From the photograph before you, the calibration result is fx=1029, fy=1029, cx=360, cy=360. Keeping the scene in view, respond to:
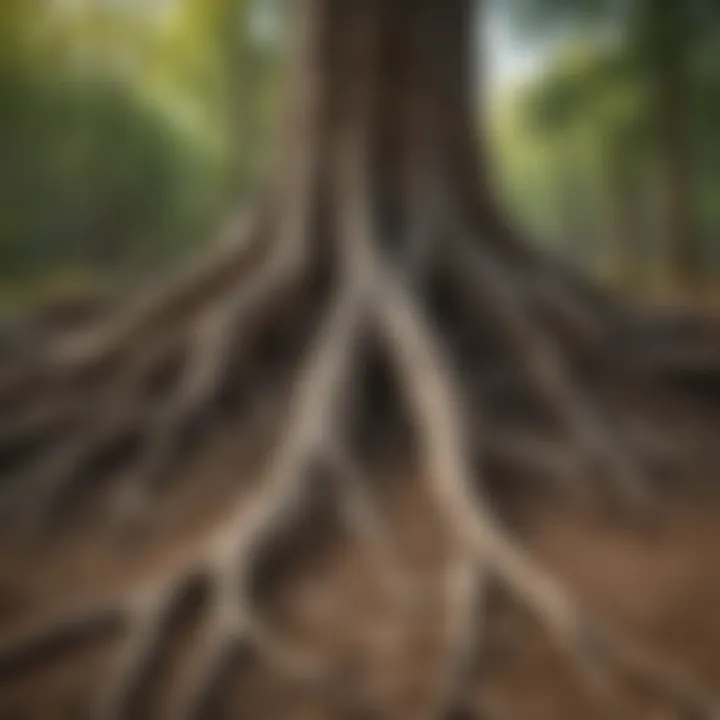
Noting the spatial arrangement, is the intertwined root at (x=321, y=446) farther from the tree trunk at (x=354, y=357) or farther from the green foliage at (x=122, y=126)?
the green foliage at (x=122, y=126)

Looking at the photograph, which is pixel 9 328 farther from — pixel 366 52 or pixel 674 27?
pixel 674 27

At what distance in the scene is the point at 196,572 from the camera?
222cm

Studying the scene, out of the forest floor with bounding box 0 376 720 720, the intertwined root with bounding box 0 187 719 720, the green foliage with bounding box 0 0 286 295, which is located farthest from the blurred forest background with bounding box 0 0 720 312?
the forest floor with bounding box 0 376 720 720

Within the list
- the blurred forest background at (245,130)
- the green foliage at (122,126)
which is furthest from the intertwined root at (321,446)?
the green foliage at (122,126)

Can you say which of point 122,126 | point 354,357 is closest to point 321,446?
point 354,357

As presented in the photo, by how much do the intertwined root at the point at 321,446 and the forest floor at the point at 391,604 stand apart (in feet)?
0.13

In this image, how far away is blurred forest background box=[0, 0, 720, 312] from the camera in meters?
6.38

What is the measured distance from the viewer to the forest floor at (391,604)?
1975 mm

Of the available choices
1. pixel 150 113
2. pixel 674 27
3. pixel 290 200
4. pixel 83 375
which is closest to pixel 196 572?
pixel 83 375

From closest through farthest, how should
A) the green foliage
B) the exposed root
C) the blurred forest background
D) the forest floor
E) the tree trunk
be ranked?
the forest floor → the tree trunk → the exposed root → the blurred forest background → the green foliage

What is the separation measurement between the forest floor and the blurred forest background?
347 centimetres

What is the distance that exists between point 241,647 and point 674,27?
5.26m

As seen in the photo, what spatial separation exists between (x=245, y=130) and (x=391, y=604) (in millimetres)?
6139

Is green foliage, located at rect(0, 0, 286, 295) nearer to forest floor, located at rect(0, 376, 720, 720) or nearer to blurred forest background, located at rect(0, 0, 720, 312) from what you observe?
blurred forest background, located at rect(0, 0, 720, 312)
